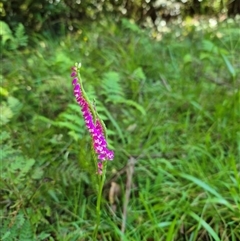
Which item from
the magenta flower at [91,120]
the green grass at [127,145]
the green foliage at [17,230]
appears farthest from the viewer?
the green grass at [127,145]

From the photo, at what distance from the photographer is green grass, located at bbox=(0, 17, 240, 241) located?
162 cm

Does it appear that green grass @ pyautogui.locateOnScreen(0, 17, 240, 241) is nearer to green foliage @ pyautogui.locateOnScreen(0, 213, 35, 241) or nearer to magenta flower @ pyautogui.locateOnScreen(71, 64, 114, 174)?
green foliage @ pyautogui.locateOnScreen(0, 213, 35, 241)

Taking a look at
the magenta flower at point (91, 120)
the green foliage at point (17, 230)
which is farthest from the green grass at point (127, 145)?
the magenta flower at point (91, 120)

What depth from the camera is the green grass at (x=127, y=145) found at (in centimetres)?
162

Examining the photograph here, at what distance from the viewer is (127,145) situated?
2082 mm

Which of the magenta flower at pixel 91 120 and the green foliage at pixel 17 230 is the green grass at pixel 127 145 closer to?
the green foliage at pixel 17 230

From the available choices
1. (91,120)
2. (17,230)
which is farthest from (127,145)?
(91,120)

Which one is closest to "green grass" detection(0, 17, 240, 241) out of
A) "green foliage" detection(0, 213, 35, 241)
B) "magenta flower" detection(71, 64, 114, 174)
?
"green foliage" detection(0, 213, 35, 241)

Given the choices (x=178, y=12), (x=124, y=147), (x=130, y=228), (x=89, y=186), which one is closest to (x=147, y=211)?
(x=130, y=228)

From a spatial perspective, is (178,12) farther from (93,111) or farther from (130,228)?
(93,111)

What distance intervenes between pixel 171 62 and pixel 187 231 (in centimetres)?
152

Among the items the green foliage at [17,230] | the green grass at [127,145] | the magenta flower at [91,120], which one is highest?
the magenta flower at [91,120]

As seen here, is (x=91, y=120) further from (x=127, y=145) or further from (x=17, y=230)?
(x=127, y=145)

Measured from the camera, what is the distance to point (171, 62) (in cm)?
300
